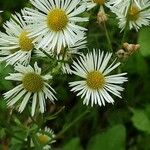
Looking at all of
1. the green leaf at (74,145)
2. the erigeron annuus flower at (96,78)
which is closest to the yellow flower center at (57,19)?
the erigeron annuus flower at (96,78)

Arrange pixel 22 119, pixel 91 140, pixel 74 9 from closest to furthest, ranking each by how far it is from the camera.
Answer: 1. pixel 74 9
2. pixel 22 119
3. pixel 91 140

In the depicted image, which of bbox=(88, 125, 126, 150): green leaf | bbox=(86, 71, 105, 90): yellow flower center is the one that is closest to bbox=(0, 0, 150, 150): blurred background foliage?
Answer: bbox=(88, 125, 126, 150): green leaf

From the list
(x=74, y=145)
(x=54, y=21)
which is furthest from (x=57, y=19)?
(x=74, y=145)

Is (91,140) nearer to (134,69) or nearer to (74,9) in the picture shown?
(134,69)

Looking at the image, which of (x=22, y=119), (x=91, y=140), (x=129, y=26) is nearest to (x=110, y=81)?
(x=129, y=26)

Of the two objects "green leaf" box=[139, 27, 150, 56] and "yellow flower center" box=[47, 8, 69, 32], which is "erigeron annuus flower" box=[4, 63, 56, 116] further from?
"green leaf" box=[139, 27, 150, 56]

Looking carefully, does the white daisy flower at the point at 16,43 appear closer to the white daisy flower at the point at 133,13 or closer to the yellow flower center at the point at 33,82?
the yellow flower center at the point at 33,82
